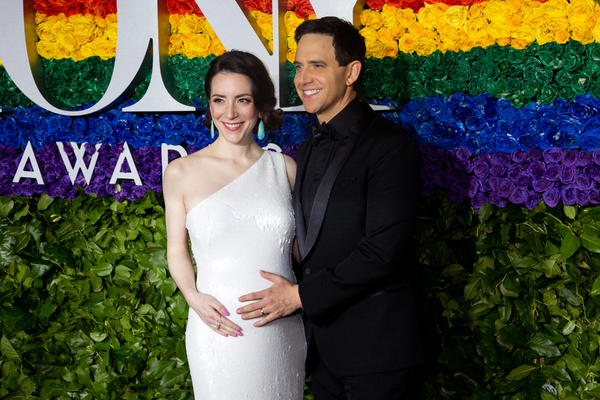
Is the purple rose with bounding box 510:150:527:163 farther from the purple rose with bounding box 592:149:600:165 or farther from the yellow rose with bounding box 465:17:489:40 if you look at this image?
the yellow rose with bounding box 465:17:489:40

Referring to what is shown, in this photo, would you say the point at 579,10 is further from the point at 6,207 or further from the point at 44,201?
the point at 6,207

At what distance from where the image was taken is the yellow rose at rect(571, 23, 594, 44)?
222cm

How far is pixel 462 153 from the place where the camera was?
2420 mm

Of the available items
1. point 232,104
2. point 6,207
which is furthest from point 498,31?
point 6,207

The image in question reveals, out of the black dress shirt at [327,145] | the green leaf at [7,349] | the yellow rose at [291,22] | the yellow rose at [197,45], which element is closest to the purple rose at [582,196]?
the black dress shirt at [327,145]

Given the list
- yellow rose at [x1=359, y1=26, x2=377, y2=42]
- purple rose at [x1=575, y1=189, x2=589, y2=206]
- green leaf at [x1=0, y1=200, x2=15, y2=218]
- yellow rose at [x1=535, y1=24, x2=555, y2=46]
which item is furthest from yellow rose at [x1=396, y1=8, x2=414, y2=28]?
green leaf at [x1=0, y1=200, x2=15, y2=218]

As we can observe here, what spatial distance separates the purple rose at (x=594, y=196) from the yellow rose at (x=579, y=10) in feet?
2.41

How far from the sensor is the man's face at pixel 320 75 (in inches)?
76.1

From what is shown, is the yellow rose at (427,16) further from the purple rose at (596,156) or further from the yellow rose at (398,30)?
the purple rose at (596,156)

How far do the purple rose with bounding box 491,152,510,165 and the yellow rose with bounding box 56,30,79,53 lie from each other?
2.34 metres

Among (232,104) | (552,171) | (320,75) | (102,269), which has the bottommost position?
(102,269)

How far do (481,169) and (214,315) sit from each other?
54.2 inches

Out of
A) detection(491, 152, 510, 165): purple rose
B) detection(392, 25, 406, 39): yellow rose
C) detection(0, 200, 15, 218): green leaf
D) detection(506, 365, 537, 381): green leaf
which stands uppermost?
detection(392, 25, 406, 39): yellow rose

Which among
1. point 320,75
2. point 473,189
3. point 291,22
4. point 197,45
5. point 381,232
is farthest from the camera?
point 197,45
